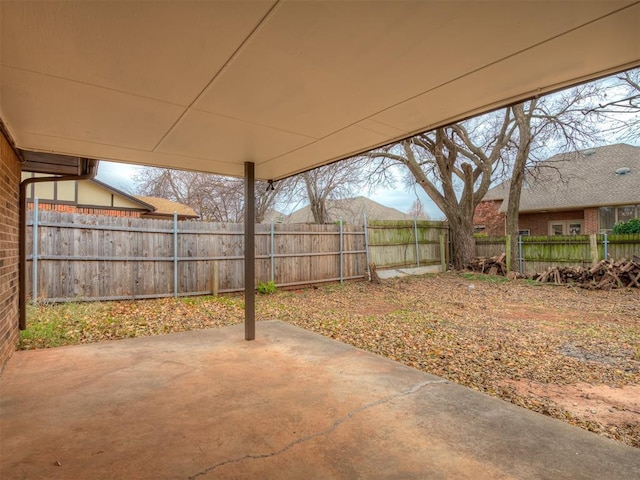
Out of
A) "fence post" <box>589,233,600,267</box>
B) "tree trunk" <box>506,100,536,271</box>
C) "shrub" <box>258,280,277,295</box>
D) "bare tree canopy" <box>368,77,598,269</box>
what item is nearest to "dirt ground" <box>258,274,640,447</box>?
"shrub" <box>258,280,277,295</box>

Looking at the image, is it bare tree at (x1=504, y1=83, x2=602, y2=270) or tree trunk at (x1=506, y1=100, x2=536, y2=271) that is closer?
bare tree at (x1=504, y1=83, x2=602, y2=270)

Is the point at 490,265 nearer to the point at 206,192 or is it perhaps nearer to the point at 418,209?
the point at 206,192

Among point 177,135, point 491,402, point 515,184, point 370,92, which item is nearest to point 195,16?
point 370,92

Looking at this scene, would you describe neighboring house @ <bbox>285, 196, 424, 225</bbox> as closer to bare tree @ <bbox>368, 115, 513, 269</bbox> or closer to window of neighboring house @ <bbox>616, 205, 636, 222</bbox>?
bare tree @ <bbox>368, 115, 513, 269</bbox>

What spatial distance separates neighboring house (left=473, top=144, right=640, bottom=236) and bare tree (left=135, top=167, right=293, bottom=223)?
34.5 ft

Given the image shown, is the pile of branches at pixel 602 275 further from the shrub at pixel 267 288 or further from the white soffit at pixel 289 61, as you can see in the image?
the white soffit at pixel 289 61

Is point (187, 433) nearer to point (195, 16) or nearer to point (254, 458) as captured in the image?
point (254, 458)

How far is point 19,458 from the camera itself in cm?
158

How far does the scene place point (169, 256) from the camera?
6539 millimetres

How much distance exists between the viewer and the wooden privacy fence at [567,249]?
28.8 feet

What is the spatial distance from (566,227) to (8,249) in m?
17.0

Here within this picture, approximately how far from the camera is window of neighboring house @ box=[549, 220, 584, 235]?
13469 millimetres

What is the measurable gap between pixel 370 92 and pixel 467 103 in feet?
2.13

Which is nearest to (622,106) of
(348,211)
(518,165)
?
(518,165)
